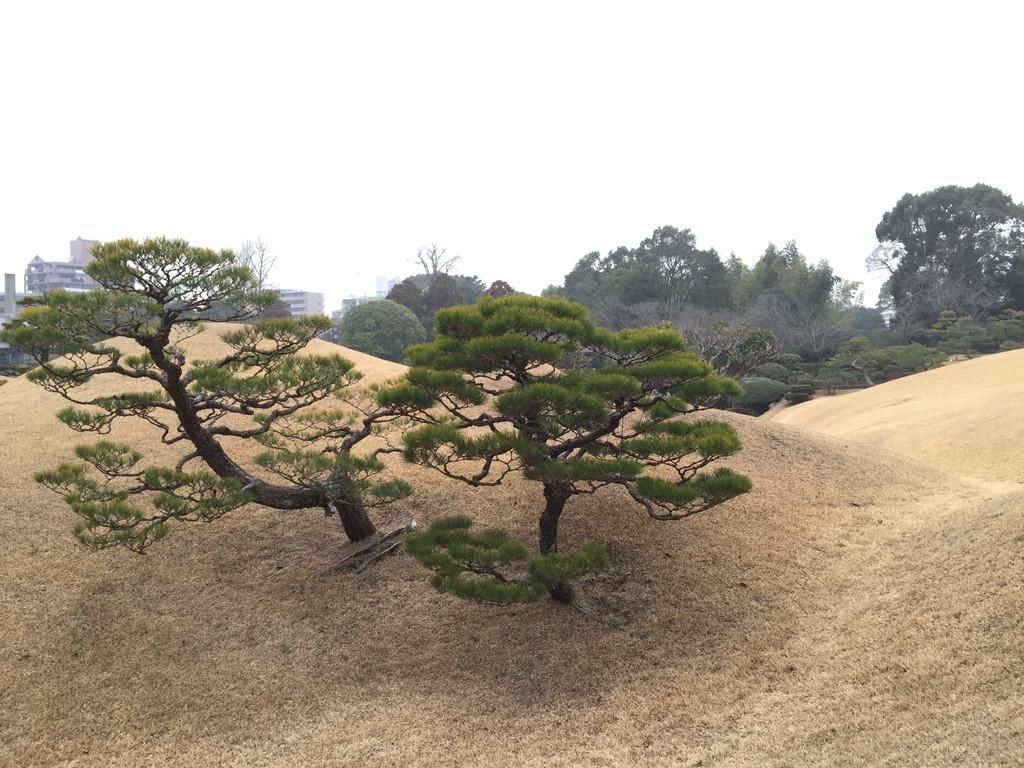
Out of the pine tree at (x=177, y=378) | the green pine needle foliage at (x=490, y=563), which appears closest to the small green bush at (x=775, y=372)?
the pine tree at (x=177, y=378)

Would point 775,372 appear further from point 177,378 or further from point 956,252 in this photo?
point 177,378

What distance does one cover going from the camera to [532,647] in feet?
15.3

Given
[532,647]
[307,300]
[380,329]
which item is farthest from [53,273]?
[532,647]

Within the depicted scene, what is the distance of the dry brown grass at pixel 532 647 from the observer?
137 inches

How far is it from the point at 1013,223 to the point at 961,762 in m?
35.9

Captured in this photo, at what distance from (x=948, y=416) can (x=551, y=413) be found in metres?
11.1

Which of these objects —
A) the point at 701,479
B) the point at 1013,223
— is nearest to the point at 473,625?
the point at 701,479

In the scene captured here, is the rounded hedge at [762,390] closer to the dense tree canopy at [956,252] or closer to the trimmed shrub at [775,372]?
the trimmed shrub at [775,372]

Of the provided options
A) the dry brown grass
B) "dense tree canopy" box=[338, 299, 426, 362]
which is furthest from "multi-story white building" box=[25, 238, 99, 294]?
the dry brown grass

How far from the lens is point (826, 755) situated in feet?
9.89

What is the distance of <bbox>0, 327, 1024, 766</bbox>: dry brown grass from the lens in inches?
137

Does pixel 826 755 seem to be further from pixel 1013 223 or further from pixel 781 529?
pixel 1013 223

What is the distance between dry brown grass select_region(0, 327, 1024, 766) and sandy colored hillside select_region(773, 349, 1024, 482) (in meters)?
4.31

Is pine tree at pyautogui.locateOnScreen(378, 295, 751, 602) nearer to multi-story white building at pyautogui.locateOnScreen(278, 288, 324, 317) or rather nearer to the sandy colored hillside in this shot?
the sandy colored hillside
